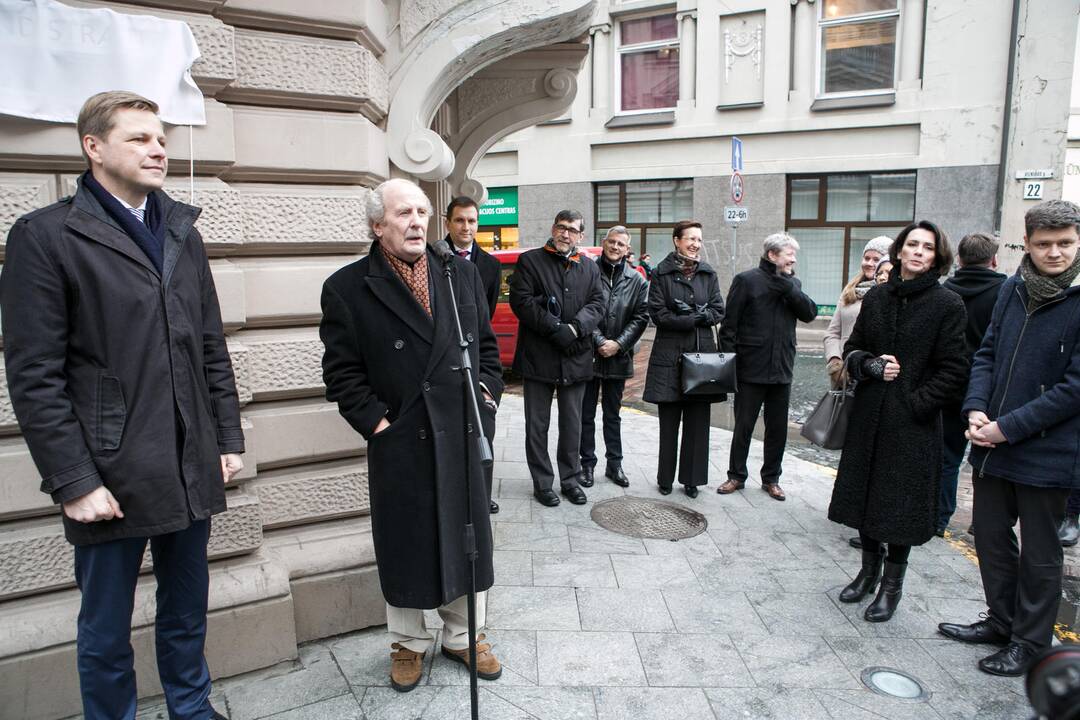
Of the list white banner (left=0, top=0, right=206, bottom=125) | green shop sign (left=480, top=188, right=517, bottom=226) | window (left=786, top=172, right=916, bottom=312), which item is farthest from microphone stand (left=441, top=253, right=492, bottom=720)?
green shop sign (left=480, top=188, right=517, bottom=226)

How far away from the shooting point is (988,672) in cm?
335

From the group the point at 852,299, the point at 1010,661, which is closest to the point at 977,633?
the point at 1010,661

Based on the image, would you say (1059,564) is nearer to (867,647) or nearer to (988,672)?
(988,672)

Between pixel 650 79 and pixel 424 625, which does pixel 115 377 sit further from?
pixel 650 79

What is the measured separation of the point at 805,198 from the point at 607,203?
15.4 feet

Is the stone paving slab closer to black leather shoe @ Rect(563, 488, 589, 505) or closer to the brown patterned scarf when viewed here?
black leather shoe @ Rect(563, 488, 589, 505)

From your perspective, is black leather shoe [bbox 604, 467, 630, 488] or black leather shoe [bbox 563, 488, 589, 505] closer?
black leather shoe [bbox 563, 488, 589, 505]

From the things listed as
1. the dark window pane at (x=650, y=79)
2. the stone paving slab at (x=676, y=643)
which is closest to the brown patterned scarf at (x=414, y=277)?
the stone paving slab at (x=676, y=643)

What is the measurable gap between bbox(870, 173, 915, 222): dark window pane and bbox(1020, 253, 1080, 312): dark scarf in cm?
1385

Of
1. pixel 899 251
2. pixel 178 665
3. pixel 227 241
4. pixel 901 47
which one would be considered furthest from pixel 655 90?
pixel 178 665

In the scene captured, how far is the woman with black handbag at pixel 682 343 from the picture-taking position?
18.6 feet

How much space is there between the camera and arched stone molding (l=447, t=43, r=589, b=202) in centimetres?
621

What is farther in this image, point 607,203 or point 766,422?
point 607,203

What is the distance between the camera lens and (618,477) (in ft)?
19.9
